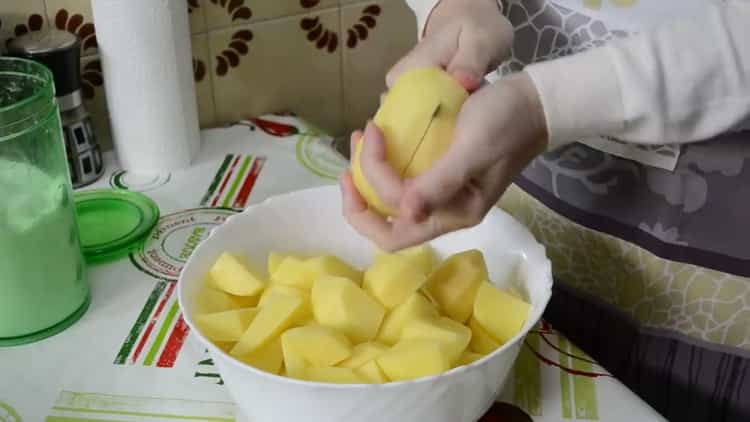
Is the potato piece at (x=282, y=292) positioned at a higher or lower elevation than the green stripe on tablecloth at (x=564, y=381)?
higher

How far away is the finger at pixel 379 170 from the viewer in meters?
0.45

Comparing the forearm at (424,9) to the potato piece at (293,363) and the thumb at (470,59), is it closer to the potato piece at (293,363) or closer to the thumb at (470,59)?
the thumb at (470,59)

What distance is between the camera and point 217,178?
808 millimetres

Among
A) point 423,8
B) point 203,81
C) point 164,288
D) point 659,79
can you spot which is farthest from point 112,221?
point 659,79

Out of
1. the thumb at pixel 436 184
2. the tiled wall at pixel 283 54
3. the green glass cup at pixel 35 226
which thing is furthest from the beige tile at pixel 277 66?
the thumb at pixel 436 184

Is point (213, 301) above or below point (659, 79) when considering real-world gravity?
below

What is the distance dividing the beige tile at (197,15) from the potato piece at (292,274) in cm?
36

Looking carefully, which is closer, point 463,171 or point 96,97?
point 463,171

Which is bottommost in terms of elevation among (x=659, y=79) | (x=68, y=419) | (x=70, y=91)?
(x=68, y=419)

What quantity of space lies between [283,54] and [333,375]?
50 centimetres

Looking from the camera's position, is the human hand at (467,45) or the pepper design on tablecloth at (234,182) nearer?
the human hand at (467,45)

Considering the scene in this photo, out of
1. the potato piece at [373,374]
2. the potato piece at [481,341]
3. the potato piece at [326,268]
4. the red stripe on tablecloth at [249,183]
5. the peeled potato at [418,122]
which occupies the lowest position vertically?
the red stripe on tablecloth at [249,183]

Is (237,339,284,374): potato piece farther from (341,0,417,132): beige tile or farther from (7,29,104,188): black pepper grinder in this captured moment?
(341,0,417,132): beige tile

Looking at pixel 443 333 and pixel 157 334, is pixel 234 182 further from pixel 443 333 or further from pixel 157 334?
pixel 443 333
